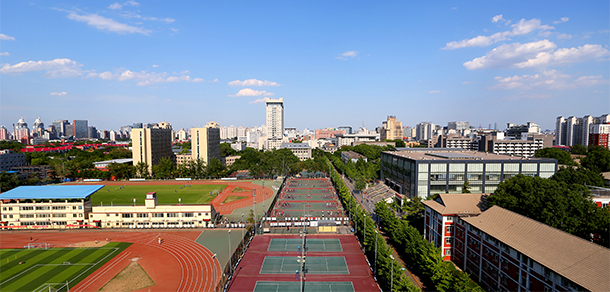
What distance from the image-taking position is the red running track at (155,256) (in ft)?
100

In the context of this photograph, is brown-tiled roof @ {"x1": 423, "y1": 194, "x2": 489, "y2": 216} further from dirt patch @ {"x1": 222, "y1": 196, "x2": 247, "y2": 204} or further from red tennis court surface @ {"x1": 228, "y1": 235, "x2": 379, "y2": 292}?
dirt patch @ {"x1": 222, "y1": 196, "x2": 247, "y2": 204}

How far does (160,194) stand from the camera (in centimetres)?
7400

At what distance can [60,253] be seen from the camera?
1517 inches

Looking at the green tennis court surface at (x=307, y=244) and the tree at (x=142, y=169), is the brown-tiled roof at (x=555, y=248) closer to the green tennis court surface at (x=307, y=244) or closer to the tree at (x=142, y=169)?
the green tennis court surface at (x=307, y=244)

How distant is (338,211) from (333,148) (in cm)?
12322

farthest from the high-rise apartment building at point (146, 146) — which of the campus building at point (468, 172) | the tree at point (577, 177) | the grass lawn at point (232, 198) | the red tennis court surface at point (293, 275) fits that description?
the tree at point (577, 177)

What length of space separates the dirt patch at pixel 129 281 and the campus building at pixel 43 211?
76.2 feet

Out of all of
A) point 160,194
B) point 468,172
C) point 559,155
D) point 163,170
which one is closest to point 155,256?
point 160,194

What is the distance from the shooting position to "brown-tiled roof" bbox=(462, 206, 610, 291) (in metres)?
18.1

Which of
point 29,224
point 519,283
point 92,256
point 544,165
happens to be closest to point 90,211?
point 29,224

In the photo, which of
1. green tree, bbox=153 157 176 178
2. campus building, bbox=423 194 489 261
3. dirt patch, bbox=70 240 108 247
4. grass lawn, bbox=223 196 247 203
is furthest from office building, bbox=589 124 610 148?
dirt patch, bbox=70 240 108 247

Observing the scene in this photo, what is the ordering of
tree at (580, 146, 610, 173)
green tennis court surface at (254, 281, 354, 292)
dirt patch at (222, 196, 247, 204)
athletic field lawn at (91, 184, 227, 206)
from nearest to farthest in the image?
1. green tennis court surface at (254, 281, 354, 292)
2. athletic field lawn at (91, 184, 227, 206)
3. dirt patch at (222, 196, 247, 204)
4. tree at (580, 146, 610, 173)

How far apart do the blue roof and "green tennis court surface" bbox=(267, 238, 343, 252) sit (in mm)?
33077

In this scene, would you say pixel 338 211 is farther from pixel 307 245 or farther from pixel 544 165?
pixel 544 165
